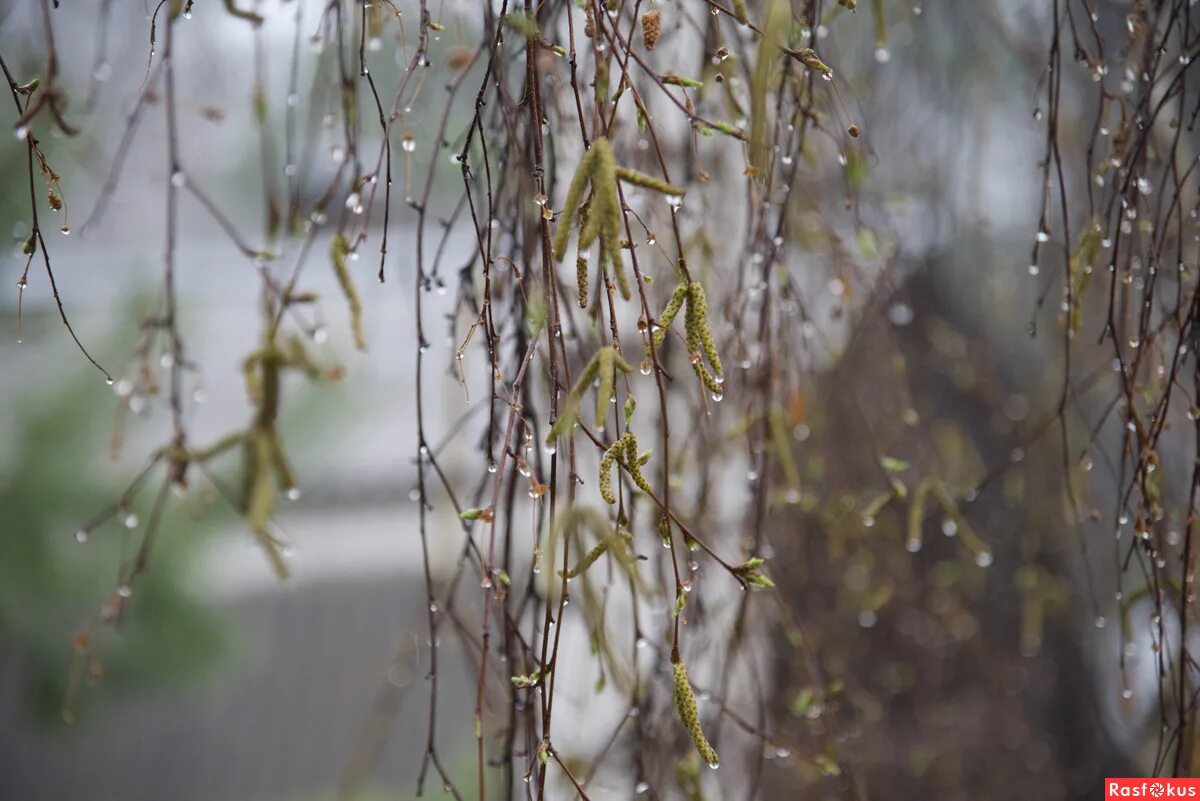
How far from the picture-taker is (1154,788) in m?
0.75

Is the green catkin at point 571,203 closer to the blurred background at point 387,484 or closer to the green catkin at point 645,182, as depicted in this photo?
the green catkin at point 645,182

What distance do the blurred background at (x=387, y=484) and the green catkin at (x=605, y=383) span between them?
0.27 metres

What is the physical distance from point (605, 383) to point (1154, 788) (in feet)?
2.06

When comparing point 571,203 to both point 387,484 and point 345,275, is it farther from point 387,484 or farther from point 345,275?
point 387,484

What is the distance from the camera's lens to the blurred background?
121 cm

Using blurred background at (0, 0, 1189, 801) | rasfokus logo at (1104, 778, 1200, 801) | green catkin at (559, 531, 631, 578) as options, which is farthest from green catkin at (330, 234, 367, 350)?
rasfokus logo at (1104, 778, 1200, 801)

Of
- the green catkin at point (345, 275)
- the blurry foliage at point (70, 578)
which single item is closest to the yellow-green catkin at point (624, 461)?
the green catkin at point (345, 275)

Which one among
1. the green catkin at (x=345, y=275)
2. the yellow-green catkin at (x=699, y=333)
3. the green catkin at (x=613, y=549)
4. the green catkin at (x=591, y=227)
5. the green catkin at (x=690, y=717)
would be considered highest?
the green catkin at (x=345, y=275)

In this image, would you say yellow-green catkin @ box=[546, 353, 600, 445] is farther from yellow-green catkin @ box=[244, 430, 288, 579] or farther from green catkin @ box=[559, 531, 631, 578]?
yellow-green catkin @ box=[244, 430, 288, 579]

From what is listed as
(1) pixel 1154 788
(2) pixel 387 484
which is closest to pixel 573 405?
(1) pixel 1154 788

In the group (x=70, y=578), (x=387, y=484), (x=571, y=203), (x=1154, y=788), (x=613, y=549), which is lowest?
(x=1154, y=788)

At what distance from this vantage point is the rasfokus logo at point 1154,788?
707 millimetres

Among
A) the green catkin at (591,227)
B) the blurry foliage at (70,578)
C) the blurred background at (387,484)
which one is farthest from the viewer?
the blurry foliage at (70,578)

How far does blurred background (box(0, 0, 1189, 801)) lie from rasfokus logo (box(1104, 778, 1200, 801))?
0.08 meters
